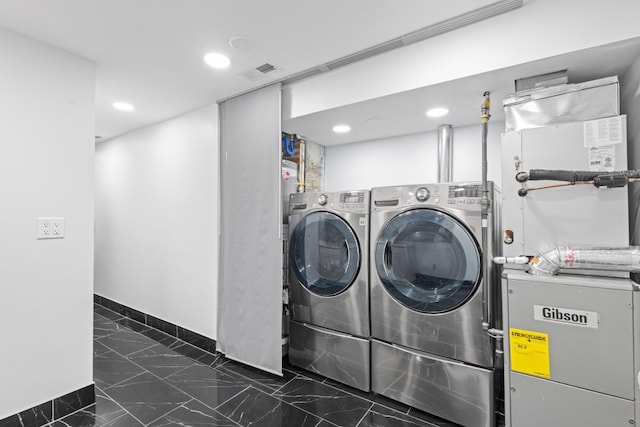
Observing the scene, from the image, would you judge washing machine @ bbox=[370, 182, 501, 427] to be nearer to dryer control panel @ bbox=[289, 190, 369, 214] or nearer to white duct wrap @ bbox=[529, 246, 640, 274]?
dryer control panel @ bbox=[289, 190, 369, 214]

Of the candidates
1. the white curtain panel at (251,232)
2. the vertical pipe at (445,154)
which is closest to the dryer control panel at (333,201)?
the white curtain panel at (251,232)

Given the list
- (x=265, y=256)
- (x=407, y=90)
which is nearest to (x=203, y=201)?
(x=265, y=256)

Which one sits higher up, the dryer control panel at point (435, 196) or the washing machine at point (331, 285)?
the dryer control panel at point (435, 196)

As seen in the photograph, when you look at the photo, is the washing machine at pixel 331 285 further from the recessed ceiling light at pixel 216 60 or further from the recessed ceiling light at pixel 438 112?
the recessed ceiling light at pixel 216 60

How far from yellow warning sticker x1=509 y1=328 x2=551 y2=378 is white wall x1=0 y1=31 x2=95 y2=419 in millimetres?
2516

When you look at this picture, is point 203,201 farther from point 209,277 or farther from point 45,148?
point 45,148

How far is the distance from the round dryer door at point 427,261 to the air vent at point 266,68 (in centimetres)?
136

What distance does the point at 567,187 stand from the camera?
1468 millimetres

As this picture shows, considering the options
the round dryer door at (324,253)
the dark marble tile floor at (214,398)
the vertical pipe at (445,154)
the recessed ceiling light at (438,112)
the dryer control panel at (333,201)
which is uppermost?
the recessed ceiling light at (438,112)

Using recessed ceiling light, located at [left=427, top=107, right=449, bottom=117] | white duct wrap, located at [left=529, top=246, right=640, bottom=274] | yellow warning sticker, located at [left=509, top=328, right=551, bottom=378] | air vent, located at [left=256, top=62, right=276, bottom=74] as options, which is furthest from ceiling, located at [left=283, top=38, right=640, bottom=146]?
yellow warning sticker, located at [left=509, top=328, right=551, bottom=378]

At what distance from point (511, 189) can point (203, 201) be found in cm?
246

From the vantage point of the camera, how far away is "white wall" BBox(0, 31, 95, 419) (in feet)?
5.73

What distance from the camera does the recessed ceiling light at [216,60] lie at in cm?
199

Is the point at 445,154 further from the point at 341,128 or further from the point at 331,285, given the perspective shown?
the point at 331,285
